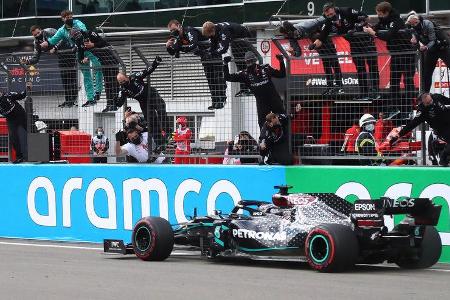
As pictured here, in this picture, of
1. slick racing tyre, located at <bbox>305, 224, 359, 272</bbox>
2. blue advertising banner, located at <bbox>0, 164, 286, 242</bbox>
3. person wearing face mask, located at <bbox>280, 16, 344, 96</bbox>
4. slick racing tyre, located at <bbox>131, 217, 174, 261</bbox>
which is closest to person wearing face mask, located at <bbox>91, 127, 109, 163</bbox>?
blue advertising banner, located at <bbox>0, 164, 286, 242</bbox>

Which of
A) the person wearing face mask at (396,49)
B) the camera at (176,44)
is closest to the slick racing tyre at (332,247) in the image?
the person wearing face mask at (396,49)

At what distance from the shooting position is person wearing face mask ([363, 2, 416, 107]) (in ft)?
45.2

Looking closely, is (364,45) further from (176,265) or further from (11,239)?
(11,239)

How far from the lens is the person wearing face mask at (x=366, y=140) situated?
13969 mm

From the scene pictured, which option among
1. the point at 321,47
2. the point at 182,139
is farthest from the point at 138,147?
the point at 321,47

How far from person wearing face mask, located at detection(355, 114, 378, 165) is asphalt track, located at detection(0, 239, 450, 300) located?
196 centimetres

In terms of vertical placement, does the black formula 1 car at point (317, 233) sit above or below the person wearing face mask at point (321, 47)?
below

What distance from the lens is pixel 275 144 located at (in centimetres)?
1484

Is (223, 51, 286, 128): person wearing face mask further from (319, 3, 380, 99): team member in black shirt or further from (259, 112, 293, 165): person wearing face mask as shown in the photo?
(319, 3, 380, 99): team member in black shirt

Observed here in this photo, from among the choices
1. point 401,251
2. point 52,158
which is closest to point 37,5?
point 52,158

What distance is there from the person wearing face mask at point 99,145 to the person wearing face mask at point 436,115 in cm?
546

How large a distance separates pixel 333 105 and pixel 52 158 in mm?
5313

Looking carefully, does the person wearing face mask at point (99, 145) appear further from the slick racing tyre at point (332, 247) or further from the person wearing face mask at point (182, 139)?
the slick racing tyre at point (332, 247)

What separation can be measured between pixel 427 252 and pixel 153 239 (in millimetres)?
3253
